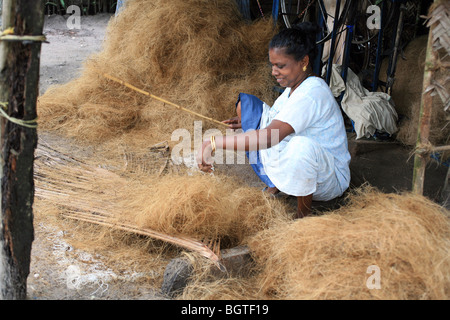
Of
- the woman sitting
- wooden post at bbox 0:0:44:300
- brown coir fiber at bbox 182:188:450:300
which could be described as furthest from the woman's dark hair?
wooden post at bbox 0:0:44:300

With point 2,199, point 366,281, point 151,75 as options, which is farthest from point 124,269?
point 151,75

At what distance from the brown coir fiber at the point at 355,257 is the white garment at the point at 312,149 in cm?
29

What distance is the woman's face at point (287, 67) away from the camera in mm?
2457

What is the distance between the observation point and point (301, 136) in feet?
8.20

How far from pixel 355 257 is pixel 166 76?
10.9ft

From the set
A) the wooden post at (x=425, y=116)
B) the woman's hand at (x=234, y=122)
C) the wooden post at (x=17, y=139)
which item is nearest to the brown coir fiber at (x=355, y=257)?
the wooden post at (x=425, y=116)

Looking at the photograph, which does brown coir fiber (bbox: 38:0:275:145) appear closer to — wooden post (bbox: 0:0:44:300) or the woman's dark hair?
the woman's dark hair

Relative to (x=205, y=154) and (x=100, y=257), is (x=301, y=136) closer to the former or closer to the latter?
(x=205, y=154)

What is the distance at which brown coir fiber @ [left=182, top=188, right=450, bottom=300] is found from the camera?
1.68 meters

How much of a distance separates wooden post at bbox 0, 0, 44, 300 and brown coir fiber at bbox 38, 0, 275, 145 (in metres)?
2.52

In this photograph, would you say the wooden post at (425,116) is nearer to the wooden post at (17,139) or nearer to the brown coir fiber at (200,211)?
the brown coir fiber at (200,211)

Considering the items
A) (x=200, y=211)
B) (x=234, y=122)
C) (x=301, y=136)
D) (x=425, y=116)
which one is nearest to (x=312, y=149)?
(x=301, y=136)

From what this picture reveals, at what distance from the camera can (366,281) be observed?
5.67ft
